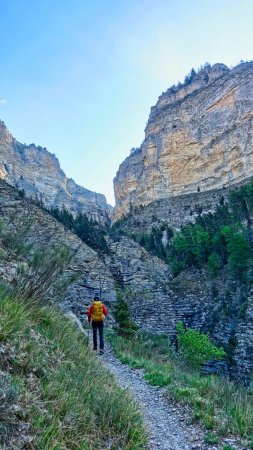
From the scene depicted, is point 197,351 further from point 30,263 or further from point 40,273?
point 30,263

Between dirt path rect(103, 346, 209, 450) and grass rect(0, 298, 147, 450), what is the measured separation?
574 millimetres

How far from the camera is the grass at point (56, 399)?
3.21 metres

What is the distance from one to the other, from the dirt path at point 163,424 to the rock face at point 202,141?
50.5 metres

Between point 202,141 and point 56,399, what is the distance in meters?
66.4

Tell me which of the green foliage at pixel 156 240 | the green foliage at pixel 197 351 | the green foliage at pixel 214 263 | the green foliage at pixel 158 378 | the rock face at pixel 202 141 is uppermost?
the rock face at pixel 202 141

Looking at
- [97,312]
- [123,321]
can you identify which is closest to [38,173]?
[123,321]

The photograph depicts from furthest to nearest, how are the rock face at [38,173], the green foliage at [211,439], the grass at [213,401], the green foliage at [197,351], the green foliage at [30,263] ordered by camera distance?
1. the rock face at [38,173]
2. the green foliage at [197,351]
3. the green foliage at [30,263]
4. the grass at [213,401]
5. the green foliage at [211,439]

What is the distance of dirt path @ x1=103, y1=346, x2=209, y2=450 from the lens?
457cm

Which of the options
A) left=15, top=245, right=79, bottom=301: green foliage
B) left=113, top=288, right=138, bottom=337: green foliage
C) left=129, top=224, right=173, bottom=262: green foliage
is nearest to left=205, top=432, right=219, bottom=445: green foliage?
left=15, top=245, right=79, bottom=301: green foliage

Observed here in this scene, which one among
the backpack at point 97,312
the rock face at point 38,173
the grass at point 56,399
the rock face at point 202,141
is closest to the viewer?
the grass at point 56,399

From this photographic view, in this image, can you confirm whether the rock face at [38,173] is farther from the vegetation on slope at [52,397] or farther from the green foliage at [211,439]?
the green foliage at [211,439]

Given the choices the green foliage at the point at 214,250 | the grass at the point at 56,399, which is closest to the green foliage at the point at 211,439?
the grass at the point at 56,399

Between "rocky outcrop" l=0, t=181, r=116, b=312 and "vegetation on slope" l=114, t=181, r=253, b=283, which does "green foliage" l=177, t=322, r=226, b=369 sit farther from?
"vegetation on slope" l=114, t=181, r=253, b=283

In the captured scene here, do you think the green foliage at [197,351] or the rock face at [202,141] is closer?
the green foliage at [197,351]
